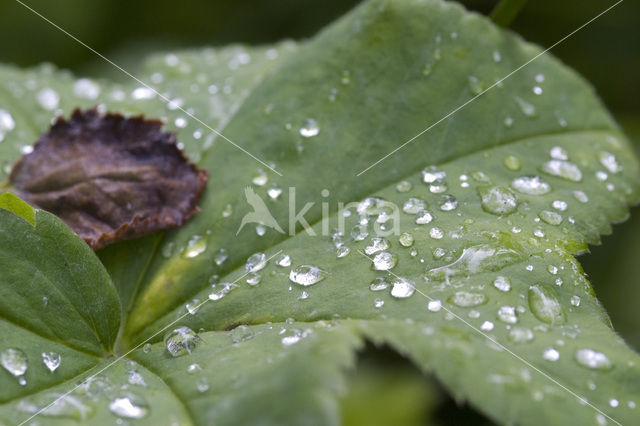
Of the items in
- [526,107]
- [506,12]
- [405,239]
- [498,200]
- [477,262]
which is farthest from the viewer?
[506,12]

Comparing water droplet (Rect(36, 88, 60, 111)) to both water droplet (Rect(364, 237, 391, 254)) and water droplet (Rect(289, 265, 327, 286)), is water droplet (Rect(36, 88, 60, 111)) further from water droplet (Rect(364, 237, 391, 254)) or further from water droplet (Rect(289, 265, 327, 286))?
water droplet (Rect(364, 237, 391, 254))

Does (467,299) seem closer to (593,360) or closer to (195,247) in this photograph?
(593,360)

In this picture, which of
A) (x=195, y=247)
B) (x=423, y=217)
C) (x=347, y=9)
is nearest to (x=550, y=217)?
(x=423, y=217)

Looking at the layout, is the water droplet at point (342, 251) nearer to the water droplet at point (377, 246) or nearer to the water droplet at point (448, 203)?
the water droplet at point (377, 246)

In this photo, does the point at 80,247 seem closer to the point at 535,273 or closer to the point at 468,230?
the point at 468,230

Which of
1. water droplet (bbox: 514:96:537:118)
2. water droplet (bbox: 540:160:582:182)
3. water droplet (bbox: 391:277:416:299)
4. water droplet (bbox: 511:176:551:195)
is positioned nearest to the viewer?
water droplet (bbox: 391:277:416:299)

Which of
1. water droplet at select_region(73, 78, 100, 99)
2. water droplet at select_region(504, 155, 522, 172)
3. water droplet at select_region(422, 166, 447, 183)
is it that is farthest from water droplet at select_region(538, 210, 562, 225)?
water droplet at select_region(73, 78, 100, 99)
